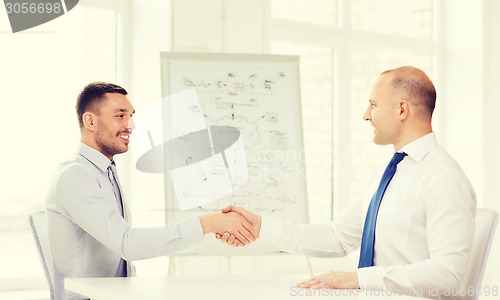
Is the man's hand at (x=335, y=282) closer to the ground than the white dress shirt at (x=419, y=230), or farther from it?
closer to the ground

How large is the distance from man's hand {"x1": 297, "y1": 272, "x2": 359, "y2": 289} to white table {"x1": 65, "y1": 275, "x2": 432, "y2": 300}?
0.9 inches

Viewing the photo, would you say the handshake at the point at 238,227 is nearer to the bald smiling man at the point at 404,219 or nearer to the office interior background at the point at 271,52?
the bald smiling man at the point at 404,219

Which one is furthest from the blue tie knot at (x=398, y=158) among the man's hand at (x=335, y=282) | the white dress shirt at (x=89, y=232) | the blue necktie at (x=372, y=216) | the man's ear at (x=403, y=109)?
the white dress shirt at (x=89, y=232)

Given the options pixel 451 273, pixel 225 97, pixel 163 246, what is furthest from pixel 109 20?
pixel 451 273

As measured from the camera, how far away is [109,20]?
4152mm

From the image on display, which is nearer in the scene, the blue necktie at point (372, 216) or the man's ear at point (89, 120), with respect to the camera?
the blue necktie at point (372, 216)

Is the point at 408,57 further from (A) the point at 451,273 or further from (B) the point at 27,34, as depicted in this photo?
(A) the point at 451,273

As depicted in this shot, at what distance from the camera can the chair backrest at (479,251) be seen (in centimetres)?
242

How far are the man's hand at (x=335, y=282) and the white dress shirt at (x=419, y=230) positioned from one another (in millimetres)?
25

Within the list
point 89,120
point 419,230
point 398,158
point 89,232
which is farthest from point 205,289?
point 89,120

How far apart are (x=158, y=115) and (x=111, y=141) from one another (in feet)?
3.37

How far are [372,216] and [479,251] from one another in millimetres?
369

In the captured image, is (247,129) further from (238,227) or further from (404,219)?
(404,219)

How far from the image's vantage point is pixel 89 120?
9.82 ft
